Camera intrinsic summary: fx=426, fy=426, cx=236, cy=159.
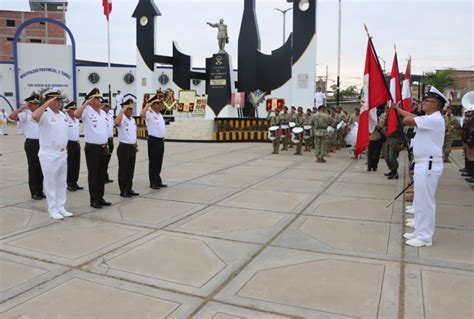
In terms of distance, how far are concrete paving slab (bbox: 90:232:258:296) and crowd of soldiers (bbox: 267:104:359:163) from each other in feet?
26.8

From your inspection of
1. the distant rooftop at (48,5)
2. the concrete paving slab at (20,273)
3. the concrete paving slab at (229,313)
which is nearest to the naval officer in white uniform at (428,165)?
the concrete paving slab at (229,313)

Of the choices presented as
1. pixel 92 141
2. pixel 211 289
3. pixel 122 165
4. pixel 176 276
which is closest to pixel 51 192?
pixel 92 141

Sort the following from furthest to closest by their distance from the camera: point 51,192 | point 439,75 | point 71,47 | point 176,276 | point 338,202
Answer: point 439,75, point 71,47, point 338,202, point 51,192, point 176,276

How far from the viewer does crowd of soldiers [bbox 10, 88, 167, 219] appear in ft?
19.4

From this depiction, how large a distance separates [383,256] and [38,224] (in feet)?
14.4

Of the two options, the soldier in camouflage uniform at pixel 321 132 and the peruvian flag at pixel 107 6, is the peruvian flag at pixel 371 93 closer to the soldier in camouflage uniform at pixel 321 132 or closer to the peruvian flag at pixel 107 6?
the soldier in camouflage uniform at pixel 321 132

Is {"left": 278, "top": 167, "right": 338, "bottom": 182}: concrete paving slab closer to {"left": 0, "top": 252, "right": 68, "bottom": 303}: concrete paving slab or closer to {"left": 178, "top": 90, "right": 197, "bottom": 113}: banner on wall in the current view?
{"left": 0, "top": 252, "right": 68, "bottom": 303}: concrete paving slab

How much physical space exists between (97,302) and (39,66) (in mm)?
35511

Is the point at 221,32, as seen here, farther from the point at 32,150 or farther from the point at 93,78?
the point at 93,78

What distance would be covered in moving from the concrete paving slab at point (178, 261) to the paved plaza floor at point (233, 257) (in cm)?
2

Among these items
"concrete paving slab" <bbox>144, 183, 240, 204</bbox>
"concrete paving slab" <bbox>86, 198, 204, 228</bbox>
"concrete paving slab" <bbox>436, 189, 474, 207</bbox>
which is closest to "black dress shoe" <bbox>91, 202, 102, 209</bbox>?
"concrete paving slab" <bbox>86, 198, 204, 228</bbox>

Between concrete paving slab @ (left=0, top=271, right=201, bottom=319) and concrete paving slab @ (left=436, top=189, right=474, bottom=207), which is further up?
concrete paving slab @ (left=436, top=189, right=474, bottom=207)

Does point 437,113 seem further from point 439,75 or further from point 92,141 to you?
point 439,75

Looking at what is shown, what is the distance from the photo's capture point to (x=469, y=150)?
9609 mm
